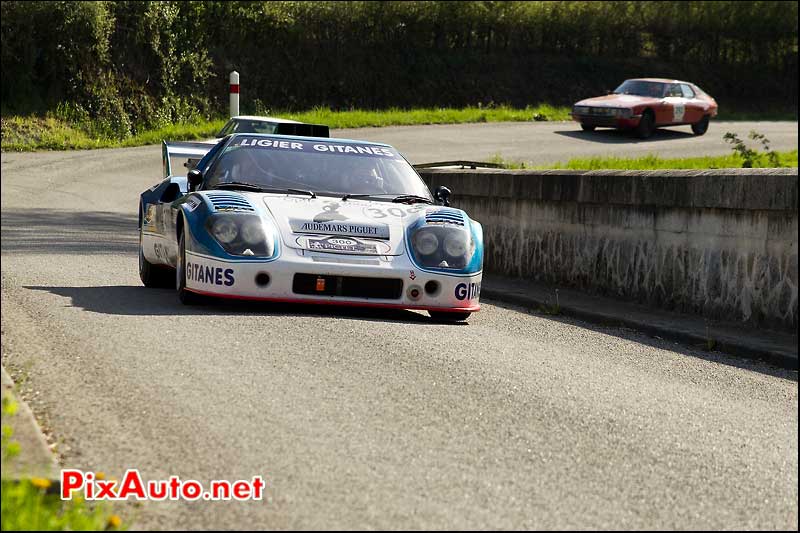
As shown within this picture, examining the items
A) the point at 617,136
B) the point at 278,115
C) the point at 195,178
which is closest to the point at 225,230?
the point at 195,178

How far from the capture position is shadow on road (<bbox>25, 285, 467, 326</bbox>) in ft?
28.8

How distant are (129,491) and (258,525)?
1.76 ft

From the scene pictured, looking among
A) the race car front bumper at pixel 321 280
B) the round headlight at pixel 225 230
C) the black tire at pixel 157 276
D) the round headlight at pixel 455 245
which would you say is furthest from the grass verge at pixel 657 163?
the round headlight at pixel 225 230

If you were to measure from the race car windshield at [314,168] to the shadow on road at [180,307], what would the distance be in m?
0.87

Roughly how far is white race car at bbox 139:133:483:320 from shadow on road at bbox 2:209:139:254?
3070 mm

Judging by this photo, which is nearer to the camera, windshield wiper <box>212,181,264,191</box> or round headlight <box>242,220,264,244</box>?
round headlight <box>242,220,264,244</box>

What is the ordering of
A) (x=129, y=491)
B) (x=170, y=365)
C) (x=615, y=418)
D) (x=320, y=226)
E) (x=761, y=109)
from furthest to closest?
(x=761, y=109)
(x=320, y=226)
(x=170, y=365)
(x=615, y=418)
(x=129, y=491)

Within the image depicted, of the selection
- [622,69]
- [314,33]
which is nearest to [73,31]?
[314,33]

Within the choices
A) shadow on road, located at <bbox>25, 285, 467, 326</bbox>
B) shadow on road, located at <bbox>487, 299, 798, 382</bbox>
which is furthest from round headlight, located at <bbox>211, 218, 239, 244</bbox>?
shadow on road, located at <bbox>487, 299, 798, 382</bbox>

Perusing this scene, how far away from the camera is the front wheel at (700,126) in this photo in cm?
3238

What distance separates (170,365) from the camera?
6.57 m

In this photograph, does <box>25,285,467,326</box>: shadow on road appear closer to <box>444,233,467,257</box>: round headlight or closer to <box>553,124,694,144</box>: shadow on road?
<box>444,233,467,257</box>: round headlight

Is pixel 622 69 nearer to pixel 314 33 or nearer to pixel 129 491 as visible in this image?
pixel 314 33

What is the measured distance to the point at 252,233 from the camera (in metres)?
8.82
